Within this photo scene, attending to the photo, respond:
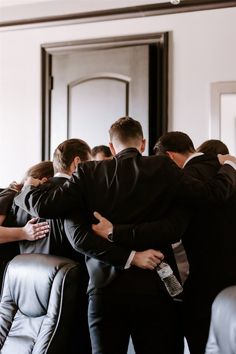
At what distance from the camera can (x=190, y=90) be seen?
3518 mm

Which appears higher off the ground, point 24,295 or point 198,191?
point 198,191

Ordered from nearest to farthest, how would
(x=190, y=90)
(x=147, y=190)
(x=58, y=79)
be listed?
(x=147, y=190) → (x=190, y=90) → (x=58, y=79)

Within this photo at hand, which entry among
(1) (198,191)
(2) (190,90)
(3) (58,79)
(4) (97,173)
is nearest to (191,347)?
(1) (198,191)

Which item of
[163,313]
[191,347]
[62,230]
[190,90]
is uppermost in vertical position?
[190,90]

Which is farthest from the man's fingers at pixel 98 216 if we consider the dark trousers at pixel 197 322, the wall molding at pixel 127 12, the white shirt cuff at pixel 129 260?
the wall molding at pixel 127 12

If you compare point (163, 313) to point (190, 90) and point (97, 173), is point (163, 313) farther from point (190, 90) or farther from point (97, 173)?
point (190, 90)

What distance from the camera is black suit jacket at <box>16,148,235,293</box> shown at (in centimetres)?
186

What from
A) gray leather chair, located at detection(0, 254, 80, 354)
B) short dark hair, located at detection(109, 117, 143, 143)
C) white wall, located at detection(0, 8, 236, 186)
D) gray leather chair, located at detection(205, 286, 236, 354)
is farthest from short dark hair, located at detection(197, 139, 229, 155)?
white wall, located at detection(0, 8, 236, 186)

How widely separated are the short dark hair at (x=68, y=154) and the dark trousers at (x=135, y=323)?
0.65m

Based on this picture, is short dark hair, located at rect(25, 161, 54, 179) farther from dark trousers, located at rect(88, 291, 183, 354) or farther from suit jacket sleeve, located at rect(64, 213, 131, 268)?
dark trousers, located at rect(88, 291, 183, 354)

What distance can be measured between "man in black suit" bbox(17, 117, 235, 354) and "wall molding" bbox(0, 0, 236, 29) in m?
1.89

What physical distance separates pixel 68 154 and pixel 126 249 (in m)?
0.62

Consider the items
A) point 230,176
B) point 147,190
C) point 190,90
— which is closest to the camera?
point 147,190

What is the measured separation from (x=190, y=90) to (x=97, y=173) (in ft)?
5.88
